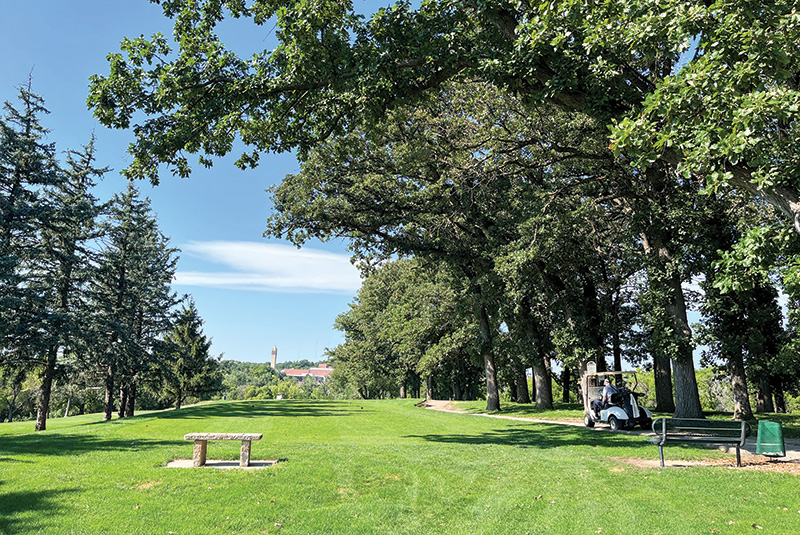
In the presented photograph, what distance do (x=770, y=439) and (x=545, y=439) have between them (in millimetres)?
6208

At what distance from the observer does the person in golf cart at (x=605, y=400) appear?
17078mm

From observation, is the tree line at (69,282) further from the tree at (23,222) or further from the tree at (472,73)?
the tree at (472,73)

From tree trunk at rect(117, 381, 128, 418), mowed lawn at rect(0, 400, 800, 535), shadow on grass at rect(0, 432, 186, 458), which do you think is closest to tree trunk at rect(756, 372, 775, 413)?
mowed lawn at rect(0, 400, 800, 535)

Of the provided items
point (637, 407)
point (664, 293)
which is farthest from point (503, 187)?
point (637, 407)

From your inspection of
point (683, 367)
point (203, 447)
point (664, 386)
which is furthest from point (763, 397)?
point (203, 447)

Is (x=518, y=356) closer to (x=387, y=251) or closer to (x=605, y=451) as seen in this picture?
(x=387, y=251)

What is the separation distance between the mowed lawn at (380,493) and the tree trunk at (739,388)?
36.5 feet

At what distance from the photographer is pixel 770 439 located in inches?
373

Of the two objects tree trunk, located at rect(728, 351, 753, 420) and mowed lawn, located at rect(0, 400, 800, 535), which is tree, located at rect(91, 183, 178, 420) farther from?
tree trunk, located at rect(728, 351, 753, 420)

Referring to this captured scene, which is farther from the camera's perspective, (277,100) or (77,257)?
(77,257)

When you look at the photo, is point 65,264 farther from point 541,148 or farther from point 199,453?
point 541,148

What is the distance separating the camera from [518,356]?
26031 millimetres

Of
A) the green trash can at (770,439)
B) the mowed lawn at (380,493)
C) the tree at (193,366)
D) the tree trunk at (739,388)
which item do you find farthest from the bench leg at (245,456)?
the tree at (193,366)

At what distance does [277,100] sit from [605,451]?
1126 centimetres
